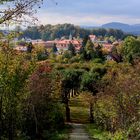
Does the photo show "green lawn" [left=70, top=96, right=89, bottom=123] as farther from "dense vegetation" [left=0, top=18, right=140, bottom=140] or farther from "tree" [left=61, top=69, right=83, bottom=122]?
"dense vegetation" [left=0, top=18, right=140, bottom=140]

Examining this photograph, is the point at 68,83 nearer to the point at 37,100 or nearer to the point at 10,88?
the point at 37,100

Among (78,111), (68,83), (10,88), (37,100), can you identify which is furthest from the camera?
(78,111)

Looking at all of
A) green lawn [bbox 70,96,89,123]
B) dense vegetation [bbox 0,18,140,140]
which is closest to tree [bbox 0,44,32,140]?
dense vegetation [bbox 0,18,140,140]

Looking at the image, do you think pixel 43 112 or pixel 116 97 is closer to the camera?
pixel 116 97

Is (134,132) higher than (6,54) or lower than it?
lower

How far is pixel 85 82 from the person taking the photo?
65875mm

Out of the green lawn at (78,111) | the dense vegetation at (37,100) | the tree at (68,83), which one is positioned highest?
the dense vegetation at (37,100)

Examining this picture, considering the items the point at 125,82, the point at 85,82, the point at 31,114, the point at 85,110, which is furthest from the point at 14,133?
the point at 85,110

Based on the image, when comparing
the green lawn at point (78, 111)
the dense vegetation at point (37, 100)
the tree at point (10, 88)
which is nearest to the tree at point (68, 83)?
the green lawn at point (78, 111)

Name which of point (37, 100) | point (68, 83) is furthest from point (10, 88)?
point (68, 83)

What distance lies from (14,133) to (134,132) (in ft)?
29.3

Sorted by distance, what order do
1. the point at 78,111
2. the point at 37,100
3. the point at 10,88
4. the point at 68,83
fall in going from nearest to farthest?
the point at 10,88 → the point at 37,100 → the point at 68,83 → the point at 78,111

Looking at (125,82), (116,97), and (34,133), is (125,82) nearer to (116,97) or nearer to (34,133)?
(116,97)

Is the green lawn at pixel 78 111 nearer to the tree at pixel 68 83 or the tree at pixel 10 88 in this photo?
the tree at pixel 68 83
